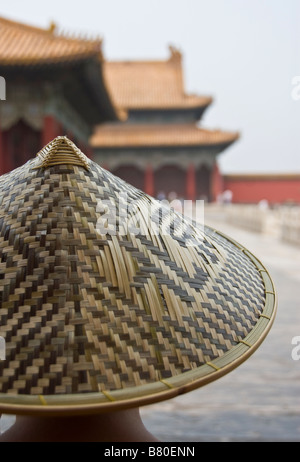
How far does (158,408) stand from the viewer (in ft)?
7.33

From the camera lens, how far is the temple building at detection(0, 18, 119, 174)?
8703mm

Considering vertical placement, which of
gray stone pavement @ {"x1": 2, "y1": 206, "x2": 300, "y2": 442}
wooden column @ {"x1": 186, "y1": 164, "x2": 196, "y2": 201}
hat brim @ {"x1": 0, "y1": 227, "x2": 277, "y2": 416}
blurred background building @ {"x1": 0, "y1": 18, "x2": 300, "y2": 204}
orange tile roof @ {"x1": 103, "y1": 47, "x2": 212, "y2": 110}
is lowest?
gray stone pavement @ {"x1": 2, "y1": 206, "x2": 300, "y2": 442}

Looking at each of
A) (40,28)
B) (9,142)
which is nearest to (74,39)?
(40,28)

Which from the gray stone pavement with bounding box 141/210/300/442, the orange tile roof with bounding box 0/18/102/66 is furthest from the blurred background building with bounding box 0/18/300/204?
the gray stone pavement with bounding box 141/210/300/442

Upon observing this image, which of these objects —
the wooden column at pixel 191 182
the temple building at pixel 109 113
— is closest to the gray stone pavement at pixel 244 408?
the temple building at pixel 109 113

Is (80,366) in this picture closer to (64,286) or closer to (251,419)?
(64,286)

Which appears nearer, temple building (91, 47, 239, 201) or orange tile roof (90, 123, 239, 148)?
orange tile roof (90, 123, 239, 148)

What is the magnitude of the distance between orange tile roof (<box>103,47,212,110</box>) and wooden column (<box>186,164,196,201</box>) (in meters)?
2.55

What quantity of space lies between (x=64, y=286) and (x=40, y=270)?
4cm

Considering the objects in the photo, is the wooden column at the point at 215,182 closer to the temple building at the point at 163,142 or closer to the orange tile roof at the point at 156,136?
the temple building at the point at 163,142

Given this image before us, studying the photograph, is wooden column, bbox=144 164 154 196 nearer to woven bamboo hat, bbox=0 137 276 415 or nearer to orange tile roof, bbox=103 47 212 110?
orange tile roof, bbox=103 47 212 110

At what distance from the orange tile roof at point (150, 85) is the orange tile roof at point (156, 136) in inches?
35.1

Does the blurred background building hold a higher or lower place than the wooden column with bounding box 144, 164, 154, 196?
higher

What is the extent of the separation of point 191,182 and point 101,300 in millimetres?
19514
